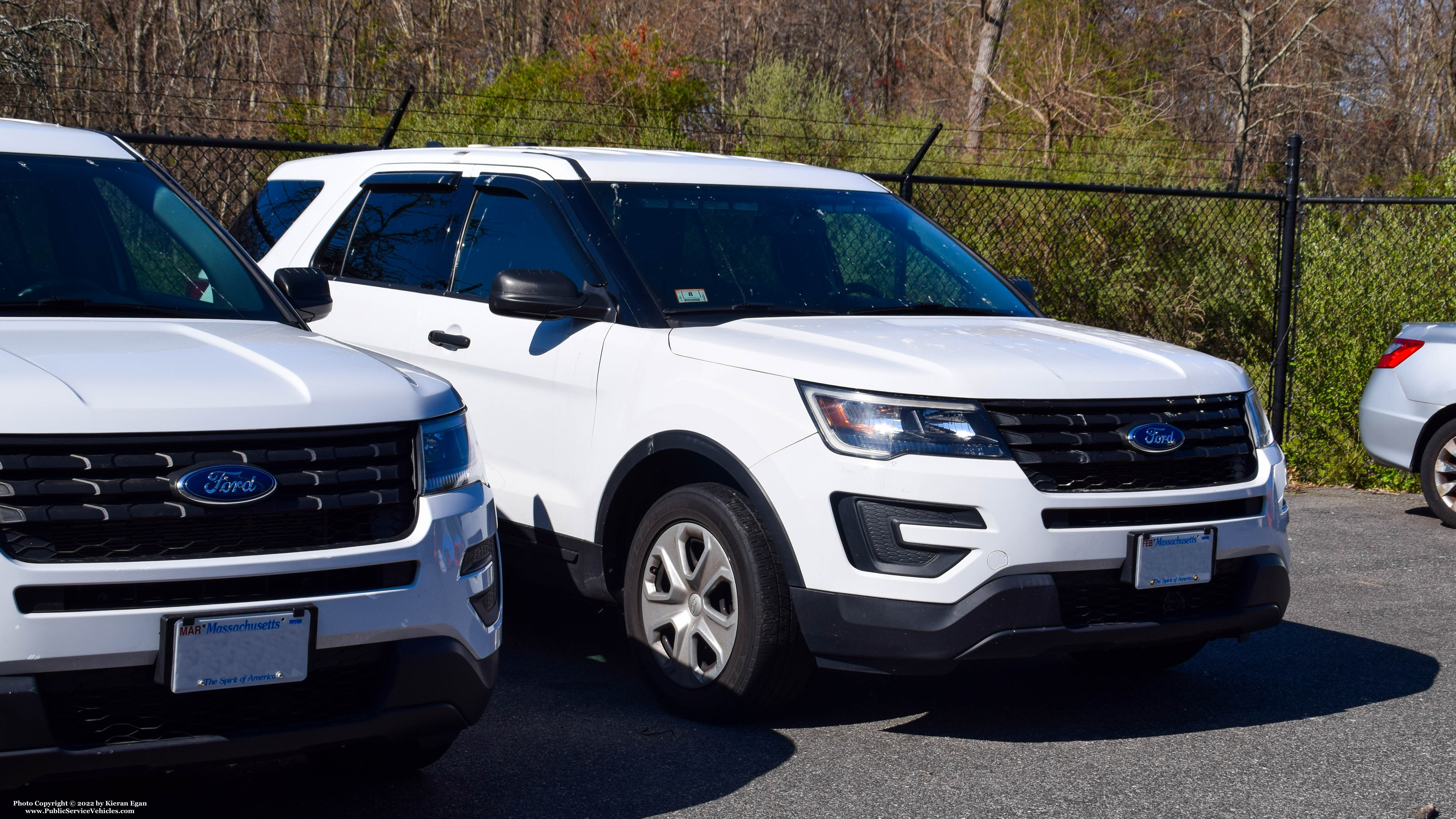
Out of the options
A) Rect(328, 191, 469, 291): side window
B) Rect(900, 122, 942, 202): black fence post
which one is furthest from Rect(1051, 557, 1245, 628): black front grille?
Rect(900, 122, 942, 202): black fence post

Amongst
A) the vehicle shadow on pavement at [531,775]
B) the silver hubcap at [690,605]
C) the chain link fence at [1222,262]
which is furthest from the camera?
the chain link fence at [1222,262]

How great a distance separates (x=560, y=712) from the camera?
464 centimetres

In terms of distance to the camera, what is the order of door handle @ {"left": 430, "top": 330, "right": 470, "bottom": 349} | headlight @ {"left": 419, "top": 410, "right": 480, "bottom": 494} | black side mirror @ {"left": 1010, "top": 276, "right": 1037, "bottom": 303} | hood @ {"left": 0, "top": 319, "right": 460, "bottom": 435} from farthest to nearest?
black side mirror @ {"left": 1010, "top": 276, "right": 1037, "bottom": 303}
door handle @ {"left": 430, "top": 330, "right": 470, "bottom": 349}
headlight @ {"left": 419, "top": 410, "right": 480, "bottom": 494}
hood @ {"left": 0, "top": 319, "right": 460, "bottom": 435}

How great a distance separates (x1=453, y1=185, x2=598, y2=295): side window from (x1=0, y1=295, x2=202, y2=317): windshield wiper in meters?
1.39

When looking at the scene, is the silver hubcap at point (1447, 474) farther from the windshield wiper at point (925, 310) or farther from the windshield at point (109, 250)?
the windshield at point (109, 250)

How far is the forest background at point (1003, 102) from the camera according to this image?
1184 centimetres

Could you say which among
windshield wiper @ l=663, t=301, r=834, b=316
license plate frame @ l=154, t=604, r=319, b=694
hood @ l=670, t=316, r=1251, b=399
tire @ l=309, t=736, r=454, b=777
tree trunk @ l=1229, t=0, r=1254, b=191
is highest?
tree trunk @ l=1229, t=0, r=1254, b=191

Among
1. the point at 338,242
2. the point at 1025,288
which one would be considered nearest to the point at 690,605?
the point at 1025,288

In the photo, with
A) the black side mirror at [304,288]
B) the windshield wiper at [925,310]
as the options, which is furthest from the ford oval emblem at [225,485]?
the windshield wiper at [925,310]

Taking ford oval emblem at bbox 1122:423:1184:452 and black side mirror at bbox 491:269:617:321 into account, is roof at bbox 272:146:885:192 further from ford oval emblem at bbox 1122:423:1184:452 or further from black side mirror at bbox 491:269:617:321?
ford oval emblem at bbox 1122:423:1184:452

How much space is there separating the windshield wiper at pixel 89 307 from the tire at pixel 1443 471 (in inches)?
300

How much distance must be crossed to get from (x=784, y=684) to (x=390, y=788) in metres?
1.24

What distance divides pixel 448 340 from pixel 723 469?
1.52 m

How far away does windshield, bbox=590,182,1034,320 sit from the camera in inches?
199
